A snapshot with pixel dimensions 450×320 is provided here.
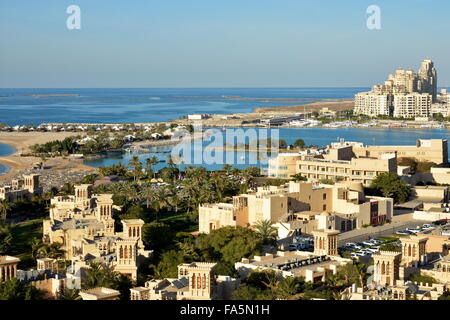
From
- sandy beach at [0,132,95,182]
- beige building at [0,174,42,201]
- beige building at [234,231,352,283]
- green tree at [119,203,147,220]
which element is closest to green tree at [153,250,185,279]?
beige building at [234,231,352,283]

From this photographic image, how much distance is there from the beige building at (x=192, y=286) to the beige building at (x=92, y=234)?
232cm

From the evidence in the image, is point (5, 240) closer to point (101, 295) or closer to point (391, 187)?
point (101, 295)

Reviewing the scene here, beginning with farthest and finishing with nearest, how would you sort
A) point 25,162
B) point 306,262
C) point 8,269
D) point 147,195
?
point 25,162 → point 147,195 → point 306,262 → point 8,269

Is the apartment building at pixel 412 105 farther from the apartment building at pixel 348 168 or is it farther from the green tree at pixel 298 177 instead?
the green tree at pixel 298 177

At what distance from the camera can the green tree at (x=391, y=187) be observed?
33.5 m

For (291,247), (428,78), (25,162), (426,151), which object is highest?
(428,78)

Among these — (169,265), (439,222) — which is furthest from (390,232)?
(169,265)

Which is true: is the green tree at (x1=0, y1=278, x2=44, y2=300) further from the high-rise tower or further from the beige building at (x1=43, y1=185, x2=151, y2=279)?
the high-rise tower

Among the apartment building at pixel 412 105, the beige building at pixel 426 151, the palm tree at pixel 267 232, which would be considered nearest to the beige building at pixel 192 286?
the palm tree at pixel 267 232

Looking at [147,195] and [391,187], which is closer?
[147,195]

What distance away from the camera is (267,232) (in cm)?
2338

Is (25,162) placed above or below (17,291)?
below

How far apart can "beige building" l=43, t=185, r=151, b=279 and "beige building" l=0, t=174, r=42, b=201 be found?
4.31 m

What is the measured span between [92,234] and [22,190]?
12.3 meters
